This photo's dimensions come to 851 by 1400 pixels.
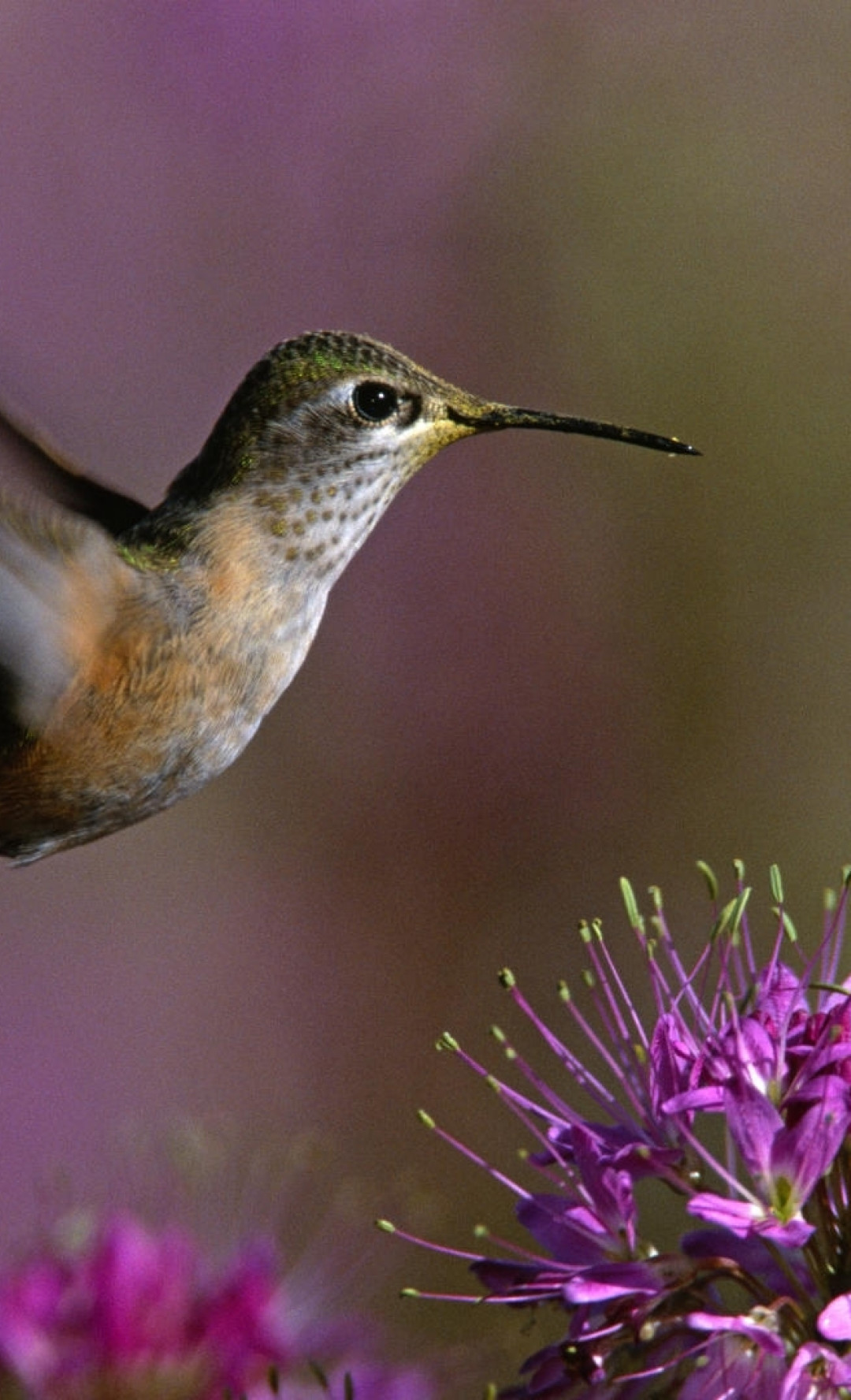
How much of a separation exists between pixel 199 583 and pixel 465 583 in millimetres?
2089

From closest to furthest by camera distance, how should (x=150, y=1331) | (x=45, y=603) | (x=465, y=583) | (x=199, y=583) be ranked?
(x=45, y=603) < (x=199, y=583) < (x=150, y=1331) < (x=465, y=583)

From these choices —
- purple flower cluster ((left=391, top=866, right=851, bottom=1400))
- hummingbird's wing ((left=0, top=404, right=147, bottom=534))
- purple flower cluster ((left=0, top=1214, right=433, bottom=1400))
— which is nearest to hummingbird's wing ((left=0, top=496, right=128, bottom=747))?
hummingbird's wing ((left=0, top=404, right=147, bottom=534))

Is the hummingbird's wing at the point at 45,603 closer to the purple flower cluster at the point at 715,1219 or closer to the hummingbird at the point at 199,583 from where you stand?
the hummingbird at the point at 199,583

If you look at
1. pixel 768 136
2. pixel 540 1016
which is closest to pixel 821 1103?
pixel 540 1016

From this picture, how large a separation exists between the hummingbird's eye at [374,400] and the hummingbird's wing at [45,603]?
249mm

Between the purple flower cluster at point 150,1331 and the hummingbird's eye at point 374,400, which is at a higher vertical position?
the hummingbird's eye at point 374,400

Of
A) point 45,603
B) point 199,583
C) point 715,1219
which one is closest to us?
point 715,1219

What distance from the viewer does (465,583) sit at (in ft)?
11.9

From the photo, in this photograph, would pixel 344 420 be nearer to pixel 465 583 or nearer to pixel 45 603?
pixel 45 603

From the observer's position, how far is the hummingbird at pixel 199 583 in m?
1.50

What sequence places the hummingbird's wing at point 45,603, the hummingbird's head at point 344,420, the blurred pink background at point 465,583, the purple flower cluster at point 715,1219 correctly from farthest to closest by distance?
the blurred pink background at point 465,583 < the hummingbird's head at point 344,420 < the hummingbird's wing at point 45,603 < the purple flower cluster at point 715,1219

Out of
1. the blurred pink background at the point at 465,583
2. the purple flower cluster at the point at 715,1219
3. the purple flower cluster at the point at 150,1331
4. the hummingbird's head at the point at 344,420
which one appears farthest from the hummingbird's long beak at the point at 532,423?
the blurred pink background at the point at 465,583

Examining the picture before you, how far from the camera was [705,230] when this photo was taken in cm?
350

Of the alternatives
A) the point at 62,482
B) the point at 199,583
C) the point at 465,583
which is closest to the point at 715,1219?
the point at 199,583
